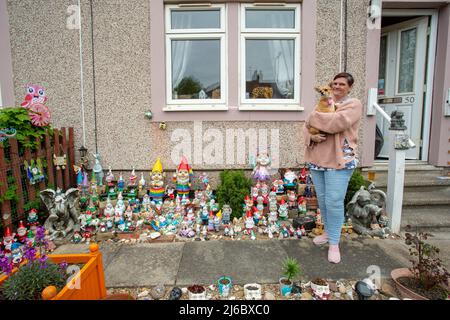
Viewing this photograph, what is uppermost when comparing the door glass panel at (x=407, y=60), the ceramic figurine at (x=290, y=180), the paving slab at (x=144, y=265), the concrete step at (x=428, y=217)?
the door glass panel at (x=407, y=60)

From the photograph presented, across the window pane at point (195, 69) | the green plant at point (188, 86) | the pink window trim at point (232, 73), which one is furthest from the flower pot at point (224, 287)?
the green plant at point (188, 86)

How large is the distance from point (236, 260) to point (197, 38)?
346cm

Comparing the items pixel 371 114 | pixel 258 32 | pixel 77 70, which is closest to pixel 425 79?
pixel 371 114

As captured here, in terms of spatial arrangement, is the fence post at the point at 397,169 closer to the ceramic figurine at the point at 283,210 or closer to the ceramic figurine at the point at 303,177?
the ceramic figurine at the point at 303,177

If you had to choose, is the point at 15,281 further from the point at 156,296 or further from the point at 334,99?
the point at 334,99

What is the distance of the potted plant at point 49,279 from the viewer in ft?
4.95

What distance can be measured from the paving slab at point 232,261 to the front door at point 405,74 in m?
3.74

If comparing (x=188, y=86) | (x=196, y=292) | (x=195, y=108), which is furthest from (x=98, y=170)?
(x=196, y=292)

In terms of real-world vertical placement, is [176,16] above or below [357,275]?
above

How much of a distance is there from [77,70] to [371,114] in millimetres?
4805

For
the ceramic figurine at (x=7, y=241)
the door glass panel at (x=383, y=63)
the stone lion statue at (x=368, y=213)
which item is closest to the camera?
the ceramic figurine at (x=7, y=241)

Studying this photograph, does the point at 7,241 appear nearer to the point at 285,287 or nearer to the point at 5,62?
the point at 285,287

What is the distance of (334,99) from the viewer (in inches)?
105

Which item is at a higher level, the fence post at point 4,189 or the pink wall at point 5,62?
the pink wall at point 5,62
